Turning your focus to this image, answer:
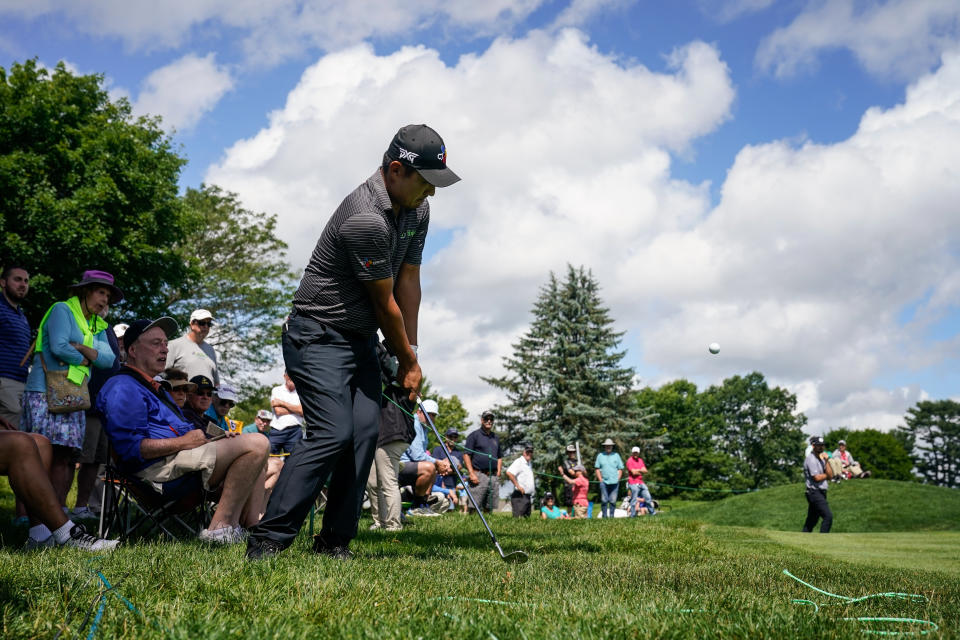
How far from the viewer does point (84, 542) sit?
4539mm

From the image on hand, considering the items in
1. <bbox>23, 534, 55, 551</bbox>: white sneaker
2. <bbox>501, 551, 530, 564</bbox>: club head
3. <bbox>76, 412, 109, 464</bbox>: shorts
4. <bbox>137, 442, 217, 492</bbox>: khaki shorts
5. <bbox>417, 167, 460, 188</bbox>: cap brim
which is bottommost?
<bbox>23, 534, 55, 551</bbox>: white sneaker

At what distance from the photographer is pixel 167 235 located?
23438 mm

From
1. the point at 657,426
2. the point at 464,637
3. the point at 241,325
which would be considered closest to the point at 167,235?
the point at 241,325

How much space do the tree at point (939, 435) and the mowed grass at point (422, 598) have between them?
118664mm

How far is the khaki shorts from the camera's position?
5.14m

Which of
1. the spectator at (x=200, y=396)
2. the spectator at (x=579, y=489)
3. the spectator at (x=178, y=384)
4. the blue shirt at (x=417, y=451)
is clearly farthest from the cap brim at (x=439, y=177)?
the spectator at (x=579, y=489)

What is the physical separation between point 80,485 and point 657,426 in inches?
2650

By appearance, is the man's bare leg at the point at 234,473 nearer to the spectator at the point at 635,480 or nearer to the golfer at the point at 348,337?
the golfer at the point at 348,337

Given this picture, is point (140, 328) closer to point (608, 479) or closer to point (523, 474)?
point (523, 474)

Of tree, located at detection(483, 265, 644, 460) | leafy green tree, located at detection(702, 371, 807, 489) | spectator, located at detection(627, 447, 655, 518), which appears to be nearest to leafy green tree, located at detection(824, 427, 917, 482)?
leafy green tree, located at detection(702, 371, 807, 489)

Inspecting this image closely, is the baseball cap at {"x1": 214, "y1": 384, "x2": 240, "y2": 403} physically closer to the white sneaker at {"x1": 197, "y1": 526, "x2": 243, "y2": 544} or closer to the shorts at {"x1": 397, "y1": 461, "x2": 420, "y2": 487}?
the shorts at {"x1": 397, "y1": 461, "x2": 420, "y2": 487}

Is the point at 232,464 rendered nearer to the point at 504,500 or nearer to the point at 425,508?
the point at 425,508

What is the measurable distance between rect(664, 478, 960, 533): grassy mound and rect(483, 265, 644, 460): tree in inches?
829

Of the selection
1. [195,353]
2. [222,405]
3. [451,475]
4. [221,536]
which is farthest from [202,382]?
[451,475]
